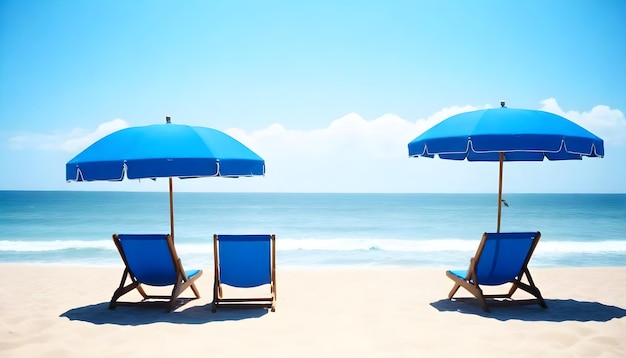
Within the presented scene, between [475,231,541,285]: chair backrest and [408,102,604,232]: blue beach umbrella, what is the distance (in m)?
0.93

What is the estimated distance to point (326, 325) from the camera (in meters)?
4.00

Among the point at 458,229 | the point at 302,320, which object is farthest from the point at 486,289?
the point at 458,229

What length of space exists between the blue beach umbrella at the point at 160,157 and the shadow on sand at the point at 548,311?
270 cm

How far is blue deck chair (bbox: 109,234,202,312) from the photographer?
419cm

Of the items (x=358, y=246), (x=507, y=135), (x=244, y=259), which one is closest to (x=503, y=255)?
(x=507, y=135)

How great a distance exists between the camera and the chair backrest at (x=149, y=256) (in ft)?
13.7

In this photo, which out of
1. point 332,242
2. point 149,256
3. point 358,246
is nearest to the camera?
point 149,256

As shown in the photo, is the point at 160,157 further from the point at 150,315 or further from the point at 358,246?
the point at 358,246

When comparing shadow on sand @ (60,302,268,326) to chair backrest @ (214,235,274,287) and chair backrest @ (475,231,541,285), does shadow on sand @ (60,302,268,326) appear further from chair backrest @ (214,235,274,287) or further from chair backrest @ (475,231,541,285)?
chair backrest @ (475,231,541,285)

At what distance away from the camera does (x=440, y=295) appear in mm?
5293

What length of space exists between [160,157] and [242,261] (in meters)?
1.42

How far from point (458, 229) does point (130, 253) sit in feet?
76.0

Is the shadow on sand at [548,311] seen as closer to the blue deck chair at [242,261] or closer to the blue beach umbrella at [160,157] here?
the blue deck chair at [242,261]

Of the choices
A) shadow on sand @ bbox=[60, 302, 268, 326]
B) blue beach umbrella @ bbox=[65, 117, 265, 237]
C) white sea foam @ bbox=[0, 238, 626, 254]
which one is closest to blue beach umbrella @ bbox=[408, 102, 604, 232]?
blue beach umbrella @ bbox=[65, 117, 265, 237]
